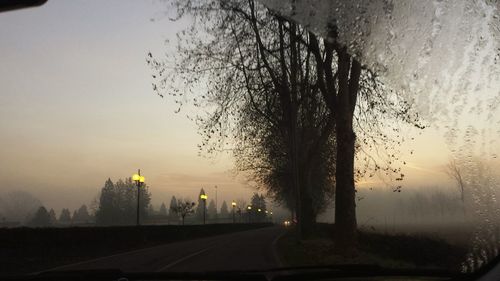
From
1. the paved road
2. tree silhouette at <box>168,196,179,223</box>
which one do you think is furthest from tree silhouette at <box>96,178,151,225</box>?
tree silhouette at <box>168,196,179,223</box>

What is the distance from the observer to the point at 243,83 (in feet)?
76.6

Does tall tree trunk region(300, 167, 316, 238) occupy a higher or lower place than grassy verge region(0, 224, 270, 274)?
Result: higher

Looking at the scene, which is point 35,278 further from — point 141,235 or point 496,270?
point 141,235

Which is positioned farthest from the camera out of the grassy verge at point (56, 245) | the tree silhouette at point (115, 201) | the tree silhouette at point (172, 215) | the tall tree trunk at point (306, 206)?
the tall tree trunk at point (306, 206)

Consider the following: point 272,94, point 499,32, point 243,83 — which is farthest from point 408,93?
point 272,94

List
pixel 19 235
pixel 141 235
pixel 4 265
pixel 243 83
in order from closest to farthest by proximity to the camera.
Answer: pixel 4 265, pixel 19 235, pixel 243 83, pixel 141 235

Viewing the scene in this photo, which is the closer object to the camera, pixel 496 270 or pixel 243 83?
pixel 496 270

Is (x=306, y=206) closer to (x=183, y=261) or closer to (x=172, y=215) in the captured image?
(x=172, y=215)

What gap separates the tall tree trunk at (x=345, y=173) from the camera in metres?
14.2

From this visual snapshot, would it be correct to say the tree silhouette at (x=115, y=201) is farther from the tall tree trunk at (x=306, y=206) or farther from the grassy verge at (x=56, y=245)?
the tall tree trunk at (x=306, y=206)

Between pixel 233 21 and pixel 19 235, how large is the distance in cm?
1175

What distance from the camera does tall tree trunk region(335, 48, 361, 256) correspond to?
1424cm

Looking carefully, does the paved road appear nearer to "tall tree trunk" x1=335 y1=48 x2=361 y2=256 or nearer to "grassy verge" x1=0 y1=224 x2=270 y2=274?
"grassy verge" x1=0 y1=224 x2=270 y2=274

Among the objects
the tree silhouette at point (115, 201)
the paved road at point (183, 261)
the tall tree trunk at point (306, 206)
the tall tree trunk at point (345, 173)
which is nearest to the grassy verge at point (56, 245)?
the paved road at point (183, 261)
